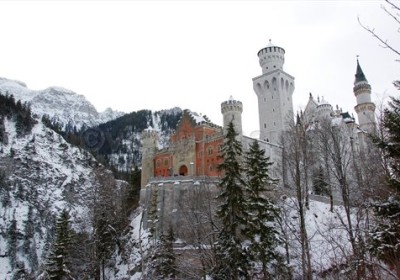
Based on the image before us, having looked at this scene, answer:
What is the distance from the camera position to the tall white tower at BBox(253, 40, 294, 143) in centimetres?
5647

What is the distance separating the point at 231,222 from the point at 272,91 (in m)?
38.9

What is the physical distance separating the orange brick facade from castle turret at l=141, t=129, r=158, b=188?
0.65m

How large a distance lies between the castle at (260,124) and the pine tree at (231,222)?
19.0 meters

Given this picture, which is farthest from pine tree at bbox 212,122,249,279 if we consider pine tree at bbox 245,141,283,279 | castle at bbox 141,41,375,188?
castle at bbox 141,41,375,188

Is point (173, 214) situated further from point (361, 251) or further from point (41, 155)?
point (41, 155)

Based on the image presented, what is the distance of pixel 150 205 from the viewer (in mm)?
41969

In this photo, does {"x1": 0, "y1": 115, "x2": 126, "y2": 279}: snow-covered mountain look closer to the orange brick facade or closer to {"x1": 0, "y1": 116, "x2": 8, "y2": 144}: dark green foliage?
{"x1": 0, "y1": 116, "x2": 8, "y2": 144}: dark green foliage

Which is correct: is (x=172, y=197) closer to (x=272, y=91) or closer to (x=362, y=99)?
(x=272, y=91)

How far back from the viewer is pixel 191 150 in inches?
1937

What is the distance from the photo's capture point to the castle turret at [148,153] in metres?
51.8

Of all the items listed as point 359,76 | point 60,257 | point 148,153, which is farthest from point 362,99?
point 60,257

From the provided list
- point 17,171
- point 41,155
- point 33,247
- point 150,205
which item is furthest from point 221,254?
point 41,155

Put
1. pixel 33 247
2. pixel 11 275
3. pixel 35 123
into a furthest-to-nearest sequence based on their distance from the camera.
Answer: pixel 35 123 → pixel 33 247 → pixel 11 275

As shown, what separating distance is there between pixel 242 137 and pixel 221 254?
85.3ft
